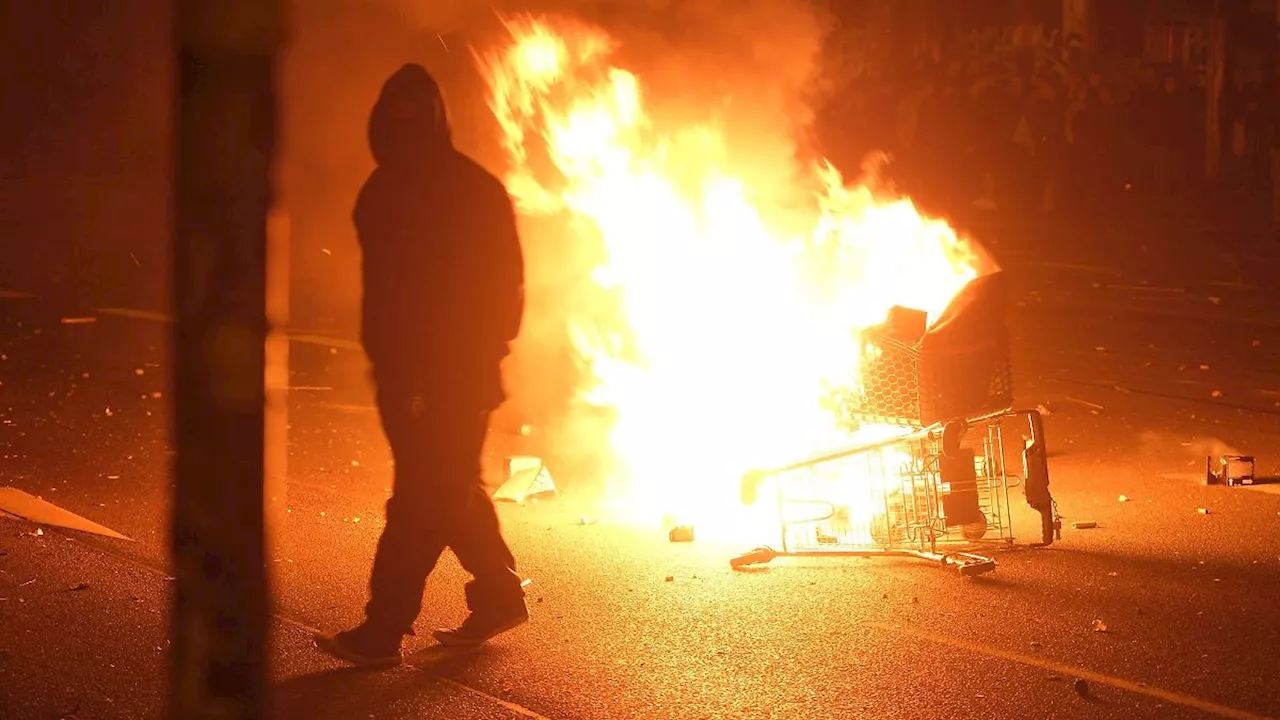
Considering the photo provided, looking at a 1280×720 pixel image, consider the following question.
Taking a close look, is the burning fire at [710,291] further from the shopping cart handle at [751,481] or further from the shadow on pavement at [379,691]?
the shadow on pavement at [379,691]

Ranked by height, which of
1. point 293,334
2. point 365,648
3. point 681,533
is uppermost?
point 293,334

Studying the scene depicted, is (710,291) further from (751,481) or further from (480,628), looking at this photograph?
(480,628)

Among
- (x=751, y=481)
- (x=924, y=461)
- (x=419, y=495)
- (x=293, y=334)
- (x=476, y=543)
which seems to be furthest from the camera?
(x=293, y=334)

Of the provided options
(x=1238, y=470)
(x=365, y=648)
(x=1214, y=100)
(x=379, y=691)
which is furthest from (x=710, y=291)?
(x=1214, y=100)

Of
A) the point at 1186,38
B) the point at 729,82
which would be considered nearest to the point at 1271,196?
the point at 1186,38

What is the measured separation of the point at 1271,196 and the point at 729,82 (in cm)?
1002

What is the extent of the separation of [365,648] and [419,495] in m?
0.55

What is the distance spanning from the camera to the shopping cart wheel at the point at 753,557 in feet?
22.1

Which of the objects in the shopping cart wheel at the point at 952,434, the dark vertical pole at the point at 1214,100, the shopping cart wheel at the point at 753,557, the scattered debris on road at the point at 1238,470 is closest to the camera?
the shopping cart wheel at the point at 952,434

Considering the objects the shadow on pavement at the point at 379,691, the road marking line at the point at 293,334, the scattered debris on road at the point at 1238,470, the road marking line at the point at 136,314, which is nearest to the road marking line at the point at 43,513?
the shadow on pavement at the point at 379,691

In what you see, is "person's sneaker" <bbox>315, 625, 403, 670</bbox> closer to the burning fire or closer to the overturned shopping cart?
the overturned shopping cart

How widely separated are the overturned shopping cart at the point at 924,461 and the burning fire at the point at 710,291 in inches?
8.5

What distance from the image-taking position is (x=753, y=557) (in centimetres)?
673

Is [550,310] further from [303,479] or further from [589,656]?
[589,656]
